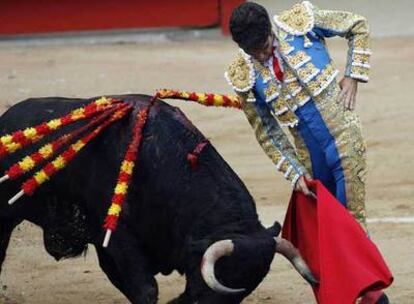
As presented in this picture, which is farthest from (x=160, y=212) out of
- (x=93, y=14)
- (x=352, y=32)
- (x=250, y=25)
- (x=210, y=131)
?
(x=93, y=14)

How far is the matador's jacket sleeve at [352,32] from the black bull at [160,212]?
639 mm

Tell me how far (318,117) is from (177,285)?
1.49 meters

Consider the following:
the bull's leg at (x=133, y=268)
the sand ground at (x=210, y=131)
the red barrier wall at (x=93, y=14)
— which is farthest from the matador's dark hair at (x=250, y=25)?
the red barrier wall at (x=93, y=14)

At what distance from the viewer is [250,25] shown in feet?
15.8

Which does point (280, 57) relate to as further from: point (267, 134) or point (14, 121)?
point (14, 121)

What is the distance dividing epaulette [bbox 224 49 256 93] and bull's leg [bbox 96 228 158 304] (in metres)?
0.75

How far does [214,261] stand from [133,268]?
0.59 m

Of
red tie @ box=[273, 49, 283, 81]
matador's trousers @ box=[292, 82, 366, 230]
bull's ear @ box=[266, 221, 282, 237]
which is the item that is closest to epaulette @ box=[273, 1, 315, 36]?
red tie @ box=[273, 49, 283, 81]

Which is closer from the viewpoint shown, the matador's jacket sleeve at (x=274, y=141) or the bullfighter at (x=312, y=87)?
the bullfighter at (x=312, y=87)

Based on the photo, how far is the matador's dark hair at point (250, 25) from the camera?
4.82 meters

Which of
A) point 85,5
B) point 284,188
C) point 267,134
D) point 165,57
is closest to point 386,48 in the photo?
point 165,57

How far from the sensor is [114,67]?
34.7 ft

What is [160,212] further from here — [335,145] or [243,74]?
[335,145]

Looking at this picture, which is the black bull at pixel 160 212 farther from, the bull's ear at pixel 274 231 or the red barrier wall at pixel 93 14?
the red barrier wall at pixel 93 14
